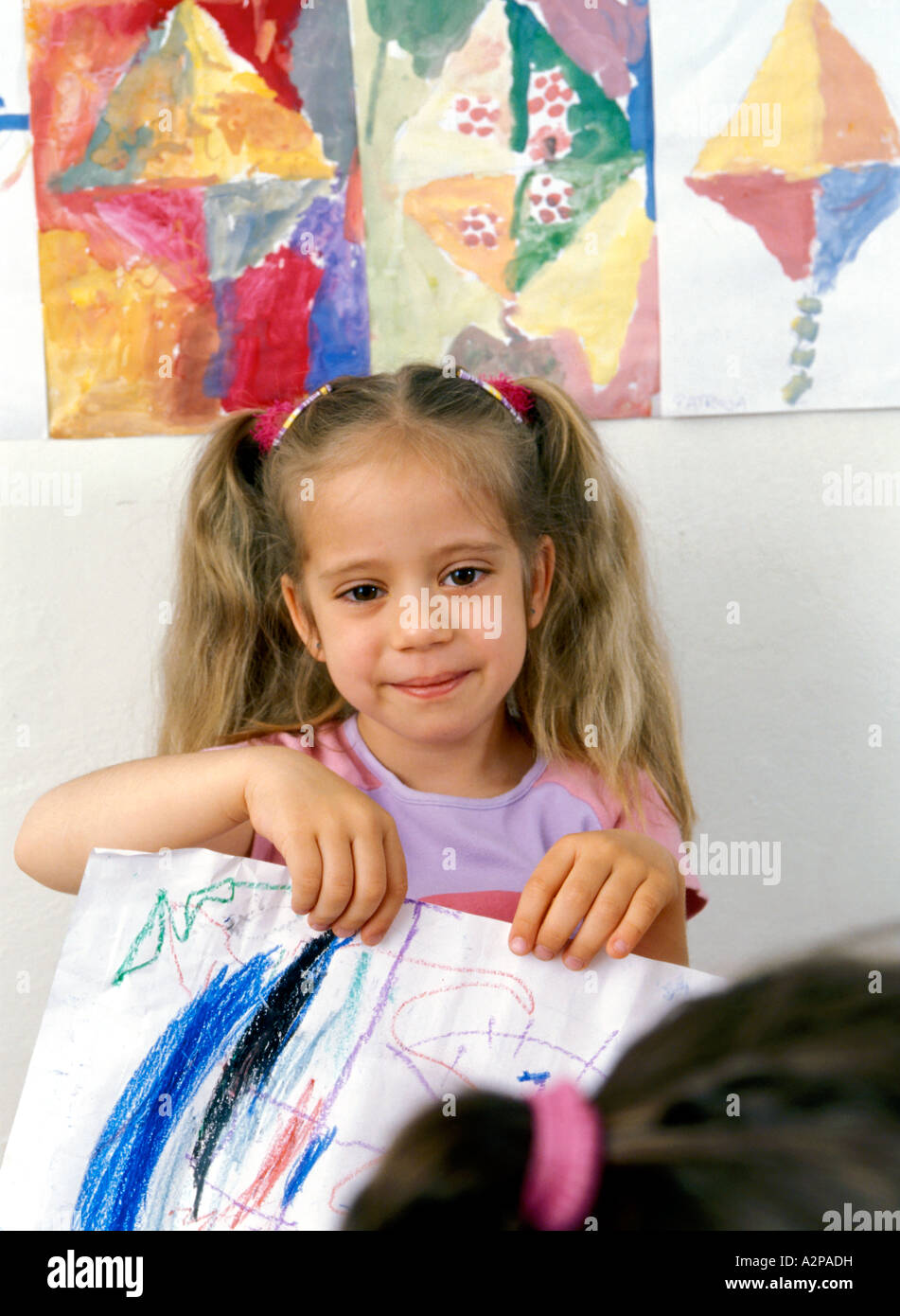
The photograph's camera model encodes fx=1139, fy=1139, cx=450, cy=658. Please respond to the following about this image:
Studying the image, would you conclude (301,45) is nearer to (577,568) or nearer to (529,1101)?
(577,568)

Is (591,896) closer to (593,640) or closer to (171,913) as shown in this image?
(171,913)

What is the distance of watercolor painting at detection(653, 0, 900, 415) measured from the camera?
970 mm

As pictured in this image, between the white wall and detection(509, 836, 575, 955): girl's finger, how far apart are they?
1.60 ft

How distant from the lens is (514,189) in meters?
0.99

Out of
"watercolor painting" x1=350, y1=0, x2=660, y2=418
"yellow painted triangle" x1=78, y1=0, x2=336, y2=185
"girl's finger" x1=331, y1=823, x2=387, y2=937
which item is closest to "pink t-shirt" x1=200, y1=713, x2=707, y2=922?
"girl's finger" x1=331, y1=823, x2=387, y2=937

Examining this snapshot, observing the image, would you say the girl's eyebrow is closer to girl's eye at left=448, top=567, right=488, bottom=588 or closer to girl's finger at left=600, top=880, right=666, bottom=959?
girl's eye at left=448, top=567, right=488, bottom=588

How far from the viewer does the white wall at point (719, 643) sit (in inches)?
40.8

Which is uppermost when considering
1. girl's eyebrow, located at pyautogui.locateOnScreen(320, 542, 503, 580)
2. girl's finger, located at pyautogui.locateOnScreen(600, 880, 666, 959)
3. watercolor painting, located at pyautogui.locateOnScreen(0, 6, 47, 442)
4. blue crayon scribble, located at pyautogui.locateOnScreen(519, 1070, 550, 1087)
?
watercolor painting, located at pyautogui.locateOnScreen(0, 6, 47, 442)

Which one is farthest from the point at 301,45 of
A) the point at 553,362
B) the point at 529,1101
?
the point at 529,1101

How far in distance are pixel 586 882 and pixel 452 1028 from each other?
104 mm

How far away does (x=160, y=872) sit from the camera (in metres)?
0.60

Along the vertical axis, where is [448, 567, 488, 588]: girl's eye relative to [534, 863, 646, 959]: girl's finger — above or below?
above

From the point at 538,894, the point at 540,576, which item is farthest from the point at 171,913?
the point at 540,576

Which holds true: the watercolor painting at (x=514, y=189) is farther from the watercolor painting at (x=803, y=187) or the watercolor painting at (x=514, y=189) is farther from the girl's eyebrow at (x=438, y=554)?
the girl's eyebrow at (x=438, y=554)
